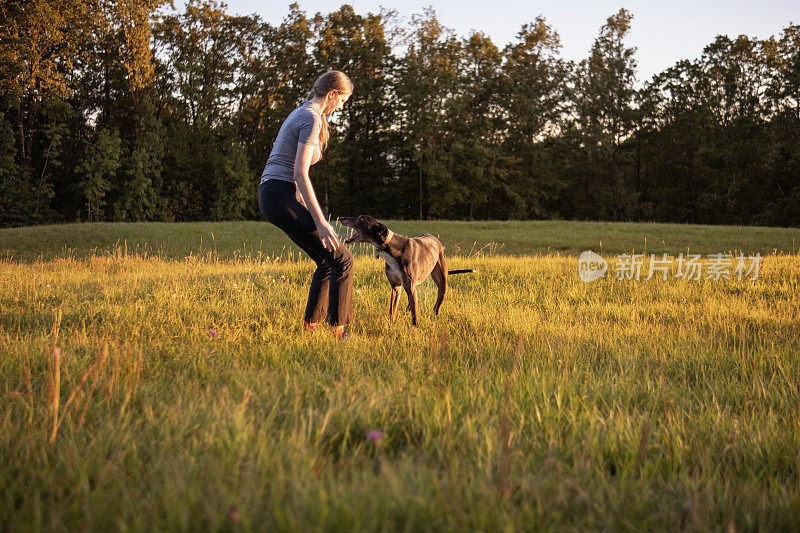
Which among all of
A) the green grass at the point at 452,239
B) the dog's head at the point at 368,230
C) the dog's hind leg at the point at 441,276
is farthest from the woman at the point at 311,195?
the green grass at the point at 452,239

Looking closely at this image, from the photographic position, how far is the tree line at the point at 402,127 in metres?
32.0

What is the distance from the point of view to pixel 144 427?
240 cm

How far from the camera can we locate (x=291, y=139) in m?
4.41

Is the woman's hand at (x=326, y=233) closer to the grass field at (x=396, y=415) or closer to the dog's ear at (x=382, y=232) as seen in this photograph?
the dog's ear at (x=382, y=232)

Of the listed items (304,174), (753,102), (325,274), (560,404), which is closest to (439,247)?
(325,274)

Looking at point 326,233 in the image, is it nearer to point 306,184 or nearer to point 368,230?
point 306,184

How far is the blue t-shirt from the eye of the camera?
14.0 ft

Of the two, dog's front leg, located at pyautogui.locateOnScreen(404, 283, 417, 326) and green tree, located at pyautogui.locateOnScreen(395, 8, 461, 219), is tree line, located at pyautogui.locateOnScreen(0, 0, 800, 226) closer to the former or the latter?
green tree, located at pyautogui.locateOnScreen(395, 8, 461, 219)

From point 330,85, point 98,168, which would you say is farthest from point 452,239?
point 98,168

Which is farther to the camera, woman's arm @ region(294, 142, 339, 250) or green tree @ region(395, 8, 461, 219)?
green tree @ region(395, 8, 461, 219)

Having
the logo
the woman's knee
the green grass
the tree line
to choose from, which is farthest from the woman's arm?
the tree line

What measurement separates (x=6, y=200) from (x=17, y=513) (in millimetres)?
35279

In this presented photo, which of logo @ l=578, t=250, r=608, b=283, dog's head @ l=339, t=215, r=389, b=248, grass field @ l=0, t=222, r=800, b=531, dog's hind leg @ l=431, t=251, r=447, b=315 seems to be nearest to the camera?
grass field @ l=0, t=222, r=800, b=531

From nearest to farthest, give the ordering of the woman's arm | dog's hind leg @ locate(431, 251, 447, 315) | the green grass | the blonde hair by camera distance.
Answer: the woman's arm → the blonde hair → dog's hind leg @ locate(431, 251, 447, 315) → the green grass
